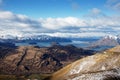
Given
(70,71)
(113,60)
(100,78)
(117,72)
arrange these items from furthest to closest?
(70,71)
(113,60)
(117,72)
(100,78)

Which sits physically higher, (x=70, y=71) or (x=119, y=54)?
(x=119, y=54)

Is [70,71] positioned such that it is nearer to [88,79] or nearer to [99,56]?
[99,56]

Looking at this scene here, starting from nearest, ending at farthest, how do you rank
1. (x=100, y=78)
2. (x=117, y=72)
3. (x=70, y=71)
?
(x=100, y=78), (x=117, y=72), (x=70, y=71)

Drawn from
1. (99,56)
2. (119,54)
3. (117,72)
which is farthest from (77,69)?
(117,72)

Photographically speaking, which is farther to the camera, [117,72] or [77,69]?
[77,69]

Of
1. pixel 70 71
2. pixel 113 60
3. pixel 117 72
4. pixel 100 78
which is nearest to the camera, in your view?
pixel 100 78

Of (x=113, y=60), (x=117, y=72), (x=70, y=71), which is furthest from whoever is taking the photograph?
(x=70, y=71)

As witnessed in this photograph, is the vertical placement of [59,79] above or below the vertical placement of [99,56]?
below

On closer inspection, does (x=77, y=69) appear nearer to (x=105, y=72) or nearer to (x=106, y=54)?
(x=106, y=54)

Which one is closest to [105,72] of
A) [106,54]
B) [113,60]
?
[113,60]
